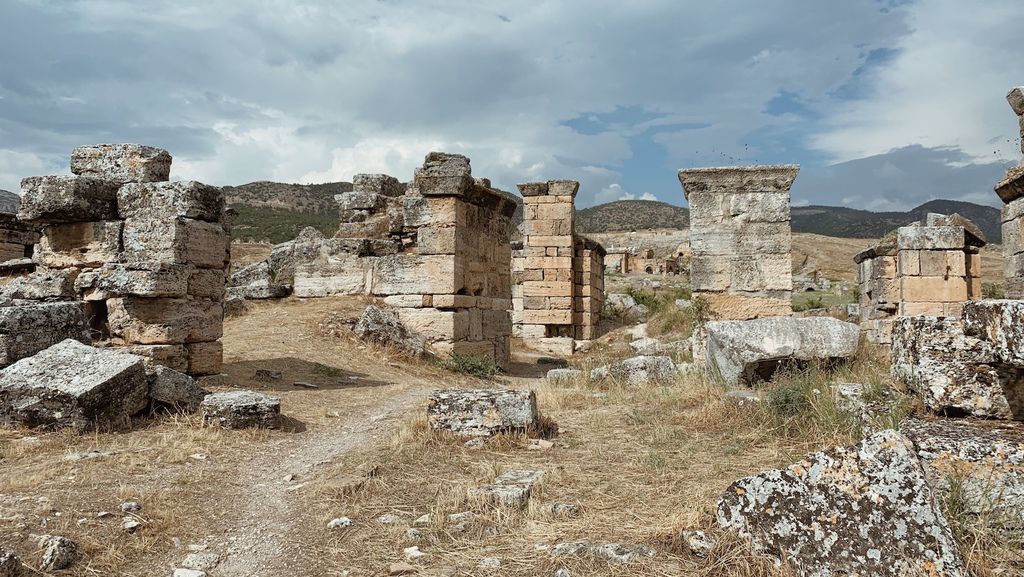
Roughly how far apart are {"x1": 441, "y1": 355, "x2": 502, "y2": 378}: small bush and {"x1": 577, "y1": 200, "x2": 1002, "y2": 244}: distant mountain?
178ft

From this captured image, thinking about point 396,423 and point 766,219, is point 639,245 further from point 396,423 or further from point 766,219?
point 396,423

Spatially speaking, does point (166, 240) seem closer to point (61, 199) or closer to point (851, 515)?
point (61, 199)

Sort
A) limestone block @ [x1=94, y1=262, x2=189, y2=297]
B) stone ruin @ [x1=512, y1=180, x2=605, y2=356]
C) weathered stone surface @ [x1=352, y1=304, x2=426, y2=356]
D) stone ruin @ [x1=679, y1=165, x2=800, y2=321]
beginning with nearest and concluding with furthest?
limestone block @ [x1=94, y1=262, x2=189, y2=297]
stone ruin @ [x1=679, y1=165, x2=800, y2=321]
weathered stone surface @ [x1=352, y1=304, x2=426, y2=356]
stone ruin @ [x1=512, y1=180, x2=605, y2=356]

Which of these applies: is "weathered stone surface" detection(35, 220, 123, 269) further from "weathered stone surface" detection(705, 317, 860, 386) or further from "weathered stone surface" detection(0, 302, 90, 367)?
"weathered stone surface" detection(705, 317, 860, 386)

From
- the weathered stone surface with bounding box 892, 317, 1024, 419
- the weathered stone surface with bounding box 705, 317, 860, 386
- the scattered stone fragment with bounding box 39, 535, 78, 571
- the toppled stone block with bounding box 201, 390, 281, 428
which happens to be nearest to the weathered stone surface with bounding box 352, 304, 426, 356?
the toppled stone block with bounding box 201, 390, 281, 428

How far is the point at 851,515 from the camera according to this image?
2.83m

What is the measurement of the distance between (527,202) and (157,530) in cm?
1313

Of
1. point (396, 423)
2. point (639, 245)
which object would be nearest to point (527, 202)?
point (396, 423)

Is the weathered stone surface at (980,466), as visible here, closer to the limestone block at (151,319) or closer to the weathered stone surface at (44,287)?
the limestone block at (151,319)

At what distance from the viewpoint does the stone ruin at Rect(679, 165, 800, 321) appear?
9.32 metres

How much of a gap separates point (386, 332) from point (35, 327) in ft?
16.3

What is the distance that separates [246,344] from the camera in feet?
32.5

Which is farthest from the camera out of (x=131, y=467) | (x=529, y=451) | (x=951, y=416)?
(x=529, y=451)

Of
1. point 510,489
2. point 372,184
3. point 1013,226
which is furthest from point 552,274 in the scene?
point 510,489
